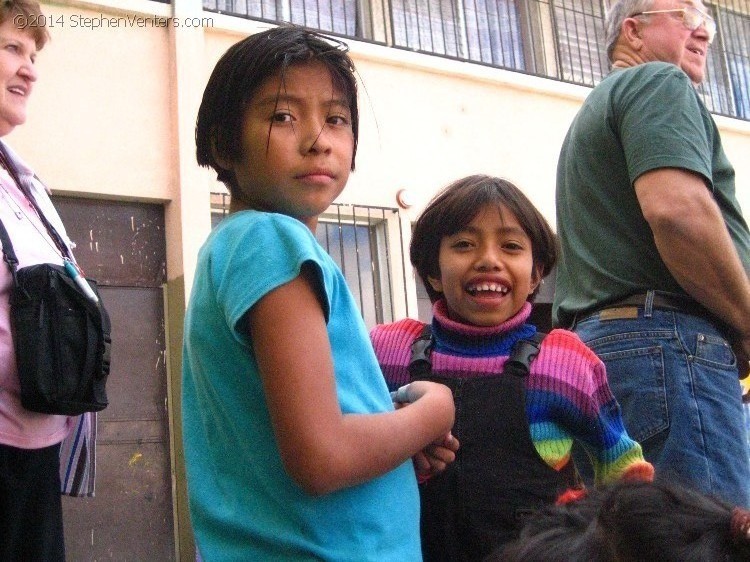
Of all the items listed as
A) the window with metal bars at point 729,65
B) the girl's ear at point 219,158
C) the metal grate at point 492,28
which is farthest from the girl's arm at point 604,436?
the window with metal bars at point 729,65

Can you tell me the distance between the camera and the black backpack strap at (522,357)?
7.16 ft

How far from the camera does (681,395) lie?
2496mm

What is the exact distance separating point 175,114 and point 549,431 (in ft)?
16.3

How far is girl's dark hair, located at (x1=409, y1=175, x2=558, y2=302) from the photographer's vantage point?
2348 millimetres

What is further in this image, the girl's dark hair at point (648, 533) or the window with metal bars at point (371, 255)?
the window with metal bars at point (371, 255)

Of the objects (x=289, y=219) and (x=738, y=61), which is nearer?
(x=289, y=219)

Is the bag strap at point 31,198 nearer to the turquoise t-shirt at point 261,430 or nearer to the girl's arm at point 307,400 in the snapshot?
the turquoise t-shirt at point 261,430

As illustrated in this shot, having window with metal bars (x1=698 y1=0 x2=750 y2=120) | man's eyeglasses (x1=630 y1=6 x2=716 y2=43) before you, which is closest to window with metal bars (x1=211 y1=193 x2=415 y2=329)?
window with metal bars (x1=698 y1=0 x2=750 y2=120)

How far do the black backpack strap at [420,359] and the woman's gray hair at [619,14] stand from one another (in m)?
1.46

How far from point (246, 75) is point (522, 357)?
32.2 inches

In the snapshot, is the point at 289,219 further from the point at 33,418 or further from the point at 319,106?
the point at 33,418

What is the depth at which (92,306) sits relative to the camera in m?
2.73

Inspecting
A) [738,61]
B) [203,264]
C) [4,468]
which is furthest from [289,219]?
[738,61]

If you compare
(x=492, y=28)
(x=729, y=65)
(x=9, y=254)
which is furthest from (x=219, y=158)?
(x=729, y=65)
